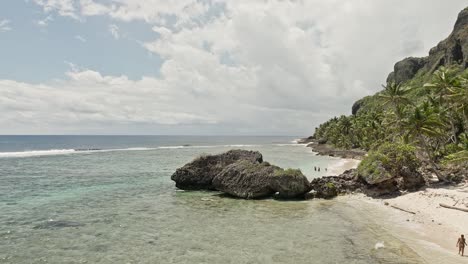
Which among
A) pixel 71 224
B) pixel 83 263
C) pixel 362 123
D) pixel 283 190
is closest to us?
pixel 83 263

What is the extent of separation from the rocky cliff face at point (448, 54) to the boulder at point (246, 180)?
330 feet

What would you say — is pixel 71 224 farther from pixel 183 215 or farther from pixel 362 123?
pixel 362 123

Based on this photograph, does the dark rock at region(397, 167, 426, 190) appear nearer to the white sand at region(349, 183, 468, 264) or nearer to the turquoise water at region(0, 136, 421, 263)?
the white sand at region(349, 183, 468, 264)

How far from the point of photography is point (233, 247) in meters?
21.0

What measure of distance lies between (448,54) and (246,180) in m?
142

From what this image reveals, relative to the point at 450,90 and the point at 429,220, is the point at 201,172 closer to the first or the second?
the point at 429,220

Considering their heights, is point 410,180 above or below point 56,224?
above

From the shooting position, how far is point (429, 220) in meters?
25.7

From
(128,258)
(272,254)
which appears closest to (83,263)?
(128,258)

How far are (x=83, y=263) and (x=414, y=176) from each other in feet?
105

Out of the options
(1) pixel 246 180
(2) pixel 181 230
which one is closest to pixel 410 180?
(1) pixel 246 180

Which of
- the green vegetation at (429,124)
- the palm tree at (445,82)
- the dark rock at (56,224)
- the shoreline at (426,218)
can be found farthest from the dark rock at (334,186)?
the dark rock at (56,224)

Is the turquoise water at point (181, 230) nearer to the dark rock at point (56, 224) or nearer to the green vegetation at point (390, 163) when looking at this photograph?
→ the dark rock at point (56, 224)

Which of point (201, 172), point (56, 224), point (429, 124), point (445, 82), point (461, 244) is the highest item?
point (445, 82)
